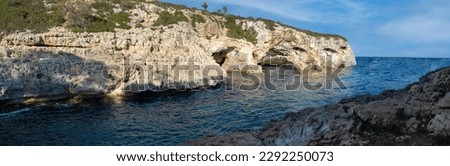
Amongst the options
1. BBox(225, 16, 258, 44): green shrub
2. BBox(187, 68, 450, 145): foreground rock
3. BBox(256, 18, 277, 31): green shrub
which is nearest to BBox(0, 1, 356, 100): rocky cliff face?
BBox(225, 16, 258, 44): green shrub

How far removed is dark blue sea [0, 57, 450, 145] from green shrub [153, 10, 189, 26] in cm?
1414

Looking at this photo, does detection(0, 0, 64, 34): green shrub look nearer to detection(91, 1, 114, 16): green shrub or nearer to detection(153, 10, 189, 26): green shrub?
detection(91, 1, 114, 16): green shrub

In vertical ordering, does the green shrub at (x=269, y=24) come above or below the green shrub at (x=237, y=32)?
above

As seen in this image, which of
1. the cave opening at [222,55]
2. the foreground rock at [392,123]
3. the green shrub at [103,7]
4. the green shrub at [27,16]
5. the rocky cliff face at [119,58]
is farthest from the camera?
the cave opening at [222,55]

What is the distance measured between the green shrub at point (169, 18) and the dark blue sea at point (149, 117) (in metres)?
14.1

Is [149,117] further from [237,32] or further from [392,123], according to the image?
[237,32]

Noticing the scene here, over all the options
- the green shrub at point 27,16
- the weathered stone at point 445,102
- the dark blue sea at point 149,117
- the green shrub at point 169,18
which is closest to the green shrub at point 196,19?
the green shrub at point 169,18

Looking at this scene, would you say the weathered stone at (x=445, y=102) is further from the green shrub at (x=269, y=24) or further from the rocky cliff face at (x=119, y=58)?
the green shrub at (x=269, y=24)

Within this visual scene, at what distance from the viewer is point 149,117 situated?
1043 inches

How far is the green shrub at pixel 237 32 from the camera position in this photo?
62794mm

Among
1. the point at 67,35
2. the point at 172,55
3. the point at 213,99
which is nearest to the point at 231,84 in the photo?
the point at 172,55

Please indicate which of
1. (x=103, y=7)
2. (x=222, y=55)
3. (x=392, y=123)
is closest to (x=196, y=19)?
(x=222, y=55)

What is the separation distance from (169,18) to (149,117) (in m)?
26.9

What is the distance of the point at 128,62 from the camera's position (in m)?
37.3
